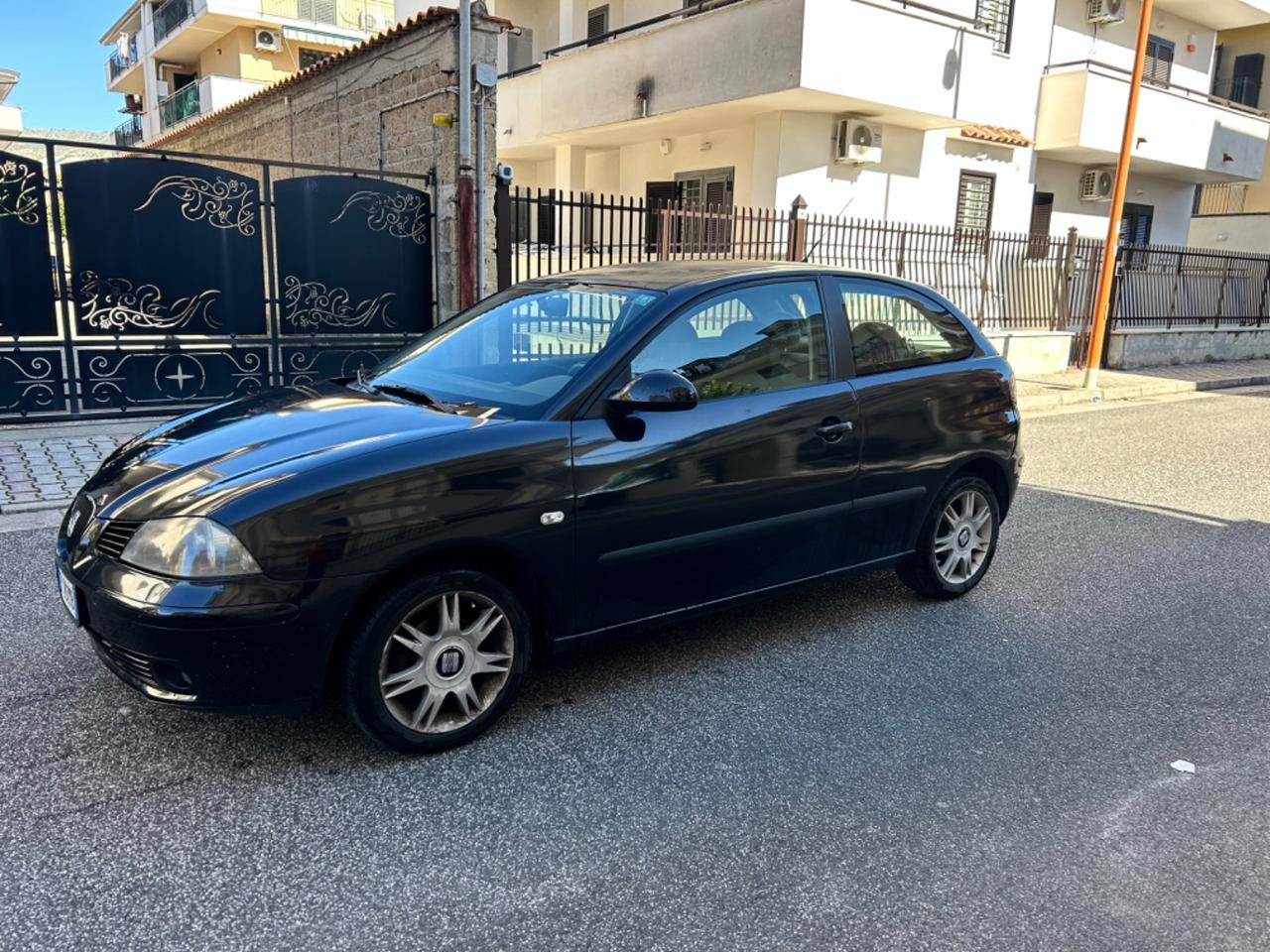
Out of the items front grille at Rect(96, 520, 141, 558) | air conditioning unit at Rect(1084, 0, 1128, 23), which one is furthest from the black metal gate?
air conditioning unit at Rect(1084, 0, 1128, 23)

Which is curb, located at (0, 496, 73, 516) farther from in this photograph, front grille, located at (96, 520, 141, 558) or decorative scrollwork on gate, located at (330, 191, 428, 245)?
decorative scrollwork on gate, located at (330, 191, 428, 245)

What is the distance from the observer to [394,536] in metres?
3.00

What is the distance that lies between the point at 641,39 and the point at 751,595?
1298 cm

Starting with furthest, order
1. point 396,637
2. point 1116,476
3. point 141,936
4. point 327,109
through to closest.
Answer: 1. point 327,109
2. point 1116,476
3. point 396,637
4. point 141,936

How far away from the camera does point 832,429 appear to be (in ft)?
13.5

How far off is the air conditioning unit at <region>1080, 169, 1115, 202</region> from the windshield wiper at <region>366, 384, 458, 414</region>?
1934 cm

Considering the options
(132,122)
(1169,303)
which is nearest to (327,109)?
(1169,303)

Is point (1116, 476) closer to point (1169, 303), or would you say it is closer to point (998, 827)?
point (998, 827)

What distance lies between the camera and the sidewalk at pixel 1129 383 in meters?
12.7

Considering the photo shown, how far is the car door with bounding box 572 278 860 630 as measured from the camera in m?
3.49

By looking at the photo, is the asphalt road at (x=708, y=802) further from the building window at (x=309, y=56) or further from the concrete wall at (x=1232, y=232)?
the building window at (x=309, y=56)

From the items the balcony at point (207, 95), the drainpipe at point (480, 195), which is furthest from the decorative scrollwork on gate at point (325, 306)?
the balcony at point (207, 95)

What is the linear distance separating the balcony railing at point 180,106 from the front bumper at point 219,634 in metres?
31.8

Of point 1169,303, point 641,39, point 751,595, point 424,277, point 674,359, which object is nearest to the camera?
point 674,359
